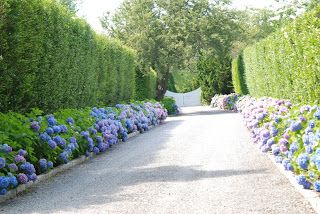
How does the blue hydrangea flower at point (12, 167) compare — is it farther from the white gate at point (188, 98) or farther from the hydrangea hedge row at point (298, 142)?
the white gate at point (188, 98)

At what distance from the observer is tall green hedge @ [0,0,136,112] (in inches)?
364

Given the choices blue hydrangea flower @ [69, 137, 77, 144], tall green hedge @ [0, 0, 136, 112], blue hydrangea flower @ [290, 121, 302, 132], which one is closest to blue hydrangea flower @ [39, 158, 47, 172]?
blue hydrangea flower @ [69, 137, 77, 144]

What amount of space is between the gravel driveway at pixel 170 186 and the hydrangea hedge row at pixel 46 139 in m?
0.30

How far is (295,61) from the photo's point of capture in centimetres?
1091

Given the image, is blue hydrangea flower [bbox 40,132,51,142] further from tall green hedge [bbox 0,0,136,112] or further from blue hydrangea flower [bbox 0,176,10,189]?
blue hydrangea flower [bbox 0,176,10,189]

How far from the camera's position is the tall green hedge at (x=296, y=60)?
364 inches

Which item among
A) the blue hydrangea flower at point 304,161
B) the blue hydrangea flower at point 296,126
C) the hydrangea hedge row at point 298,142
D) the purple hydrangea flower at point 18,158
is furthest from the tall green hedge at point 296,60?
the purple hydrangea flower at point 18,158

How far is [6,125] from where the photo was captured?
25.8ft

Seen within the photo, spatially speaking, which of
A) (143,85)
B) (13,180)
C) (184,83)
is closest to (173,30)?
(143,85)

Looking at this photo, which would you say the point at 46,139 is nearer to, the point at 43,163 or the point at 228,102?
the point at 43,163

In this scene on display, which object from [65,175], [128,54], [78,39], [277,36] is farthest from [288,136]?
[128,54]

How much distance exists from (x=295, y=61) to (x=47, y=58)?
18.1 feet

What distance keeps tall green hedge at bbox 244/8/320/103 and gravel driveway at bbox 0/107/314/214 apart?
5.53 feet

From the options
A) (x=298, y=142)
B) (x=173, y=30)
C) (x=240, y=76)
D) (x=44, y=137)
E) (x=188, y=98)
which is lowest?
(x=188, y=98)
